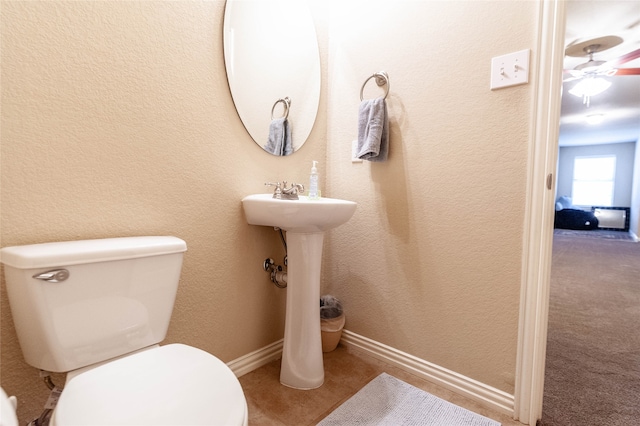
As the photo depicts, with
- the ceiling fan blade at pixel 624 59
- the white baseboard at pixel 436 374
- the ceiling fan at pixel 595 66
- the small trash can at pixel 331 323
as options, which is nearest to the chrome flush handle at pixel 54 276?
the small trash can at pixel 331 323

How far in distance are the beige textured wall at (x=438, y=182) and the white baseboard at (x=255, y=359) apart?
413 millimetres

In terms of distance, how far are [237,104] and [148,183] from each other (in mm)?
485

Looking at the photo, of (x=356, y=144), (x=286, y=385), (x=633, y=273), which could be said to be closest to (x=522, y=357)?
(x=286, y=385)

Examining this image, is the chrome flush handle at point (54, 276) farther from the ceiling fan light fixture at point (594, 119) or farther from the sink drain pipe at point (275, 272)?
the ceiling fan light fixture at point (594, 119)

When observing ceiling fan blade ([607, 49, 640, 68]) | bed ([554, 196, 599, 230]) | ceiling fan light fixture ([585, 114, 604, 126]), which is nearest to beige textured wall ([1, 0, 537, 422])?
ceiling fan blade ([607, 49, 640, 68])

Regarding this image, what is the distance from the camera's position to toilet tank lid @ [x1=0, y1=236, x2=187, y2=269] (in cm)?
72

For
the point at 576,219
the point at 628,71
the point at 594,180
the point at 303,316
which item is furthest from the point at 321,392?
the point at 594,180

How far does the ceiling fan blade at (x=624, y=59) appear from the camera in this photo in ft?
9.20

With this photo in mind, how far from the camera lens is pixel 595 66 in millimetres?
2887

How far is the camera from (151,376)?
699 millimetres

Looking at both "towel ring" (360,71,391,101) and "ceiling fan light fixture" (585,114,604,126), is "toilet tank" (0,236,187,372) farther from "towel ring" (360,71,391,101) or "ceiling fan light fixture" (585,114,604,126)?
"ceiling fan light fixture" (585,114,604,126)

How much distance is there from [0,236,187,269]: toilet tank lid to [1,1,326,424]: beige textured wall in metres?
0.09

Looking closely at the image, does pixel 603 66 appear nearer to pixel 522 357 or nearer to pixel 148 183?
pixel 522 357

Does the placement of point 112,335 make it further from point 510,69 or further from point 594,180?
point 594,180
